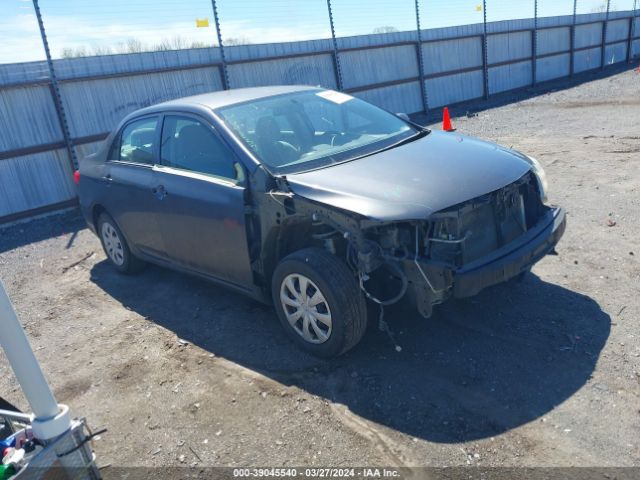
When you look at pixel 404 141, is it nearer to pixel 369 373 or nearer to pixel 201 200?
pixel 201 200

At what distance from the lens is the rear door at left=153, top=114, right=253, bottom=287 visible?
13.8 feet

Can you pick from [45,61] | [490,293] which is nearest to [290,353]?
[490,293]

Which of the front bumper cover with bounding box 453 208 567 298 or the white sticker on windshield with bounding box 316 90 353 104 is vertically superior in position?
the white sticker on windshield with bounding box 316 90 353 104

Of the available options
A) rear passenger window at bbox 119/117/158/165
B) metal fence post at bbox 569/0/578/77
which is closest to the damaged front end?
rear passenger window at bbox 119/117/158/165

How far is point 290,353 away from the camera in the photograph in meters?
4.07

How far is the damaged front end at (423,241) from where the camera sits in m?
3.43

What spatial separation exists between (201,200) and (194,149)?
51 centimetres

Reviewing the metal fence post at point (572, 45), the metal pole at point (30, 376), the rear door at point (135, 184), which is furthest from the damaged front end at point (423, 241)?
the metal fence post at point (572, 45)

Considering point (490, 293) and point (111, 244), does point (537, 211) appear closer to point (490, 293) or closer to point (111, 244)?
point (490, 293)

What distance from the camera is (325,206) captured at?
11.8 feet

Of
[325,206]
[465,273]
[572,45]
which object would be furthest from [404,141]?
[572,45]

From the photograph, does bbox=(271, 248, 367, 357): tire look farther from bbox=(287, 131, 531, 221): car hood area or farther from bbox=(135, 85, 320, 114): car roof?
bbox=(135, 85, 320, 114): car roof

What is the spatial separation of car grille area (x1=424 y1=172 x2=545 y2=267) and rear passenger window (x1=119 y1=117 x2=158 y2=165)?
2.85 m

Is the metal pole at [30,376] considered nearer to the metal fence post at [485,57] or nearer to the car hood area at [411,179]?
the car hood area at [411,179]
